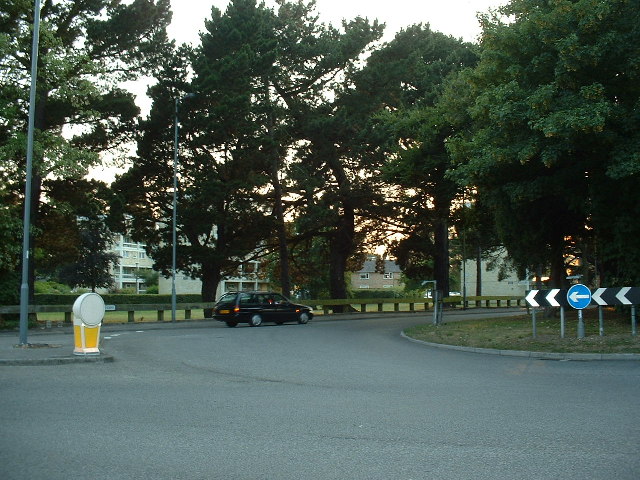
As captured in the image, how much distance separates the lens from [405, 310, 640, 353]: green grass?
1550cm

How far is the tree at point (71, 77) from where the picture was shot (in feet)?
80.5

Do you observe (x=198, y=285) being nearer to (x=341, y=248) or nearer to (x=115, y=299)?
(x=115, y=299)

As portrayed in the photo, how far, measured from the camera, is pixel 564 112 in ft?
54.6

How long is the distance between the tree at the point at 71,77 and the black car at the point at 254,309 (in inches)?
312

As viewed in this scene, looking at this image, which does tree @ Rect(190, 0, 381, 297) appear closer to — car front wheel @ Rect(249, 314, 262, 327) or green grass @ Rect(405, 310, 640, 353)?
car front wheel @ Rect(249, 314, 262, 327)

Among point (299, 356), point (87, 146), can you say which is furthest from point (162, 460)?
point (87, 146)

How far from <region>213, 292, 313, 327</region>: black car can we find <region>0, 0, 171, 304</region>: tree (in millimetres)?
7913

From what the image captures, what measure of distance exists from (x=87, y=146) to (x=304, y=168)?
1159 centimetres

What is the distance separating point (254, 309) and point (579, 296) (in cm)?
1578

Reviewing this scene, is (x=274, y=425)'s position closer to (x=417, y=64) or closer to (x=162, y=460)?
(x=162, y=460)

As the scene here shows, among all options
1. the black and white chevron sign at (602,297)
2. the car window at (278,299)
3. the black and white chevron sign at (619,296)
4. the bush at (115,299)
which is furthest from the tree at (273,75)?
the black and white chevron sign at (619,296)

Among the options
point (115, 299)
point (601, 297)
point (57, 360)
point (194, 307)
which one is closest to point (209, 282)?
point (194, 307)

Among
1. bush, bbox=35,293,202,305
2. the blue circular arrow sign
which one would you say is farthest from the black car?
bush, bbox=35,293,202,305

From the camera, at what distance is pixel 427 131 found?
25.8 m
